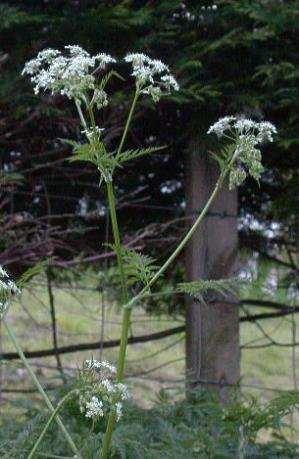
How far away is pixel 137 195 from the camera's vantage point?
3.53 metres

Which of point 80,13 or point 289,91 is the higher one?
point 80,13

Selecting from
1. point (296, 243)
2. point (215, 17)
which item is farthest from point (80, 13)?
point (296, 243)

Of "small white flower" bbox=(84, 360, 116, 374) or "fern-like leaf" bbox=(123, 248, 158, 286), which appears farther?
"fern-like leaf" bbox=(123, 248, 158, 286)

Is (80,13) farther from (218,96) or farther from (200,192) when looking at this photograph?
(200,192)

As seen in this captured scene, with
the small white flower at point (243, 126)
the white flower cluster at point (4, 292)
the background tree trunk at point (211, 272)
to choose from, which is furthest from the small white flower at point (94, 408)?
the background tree trunk at point (211, 272)

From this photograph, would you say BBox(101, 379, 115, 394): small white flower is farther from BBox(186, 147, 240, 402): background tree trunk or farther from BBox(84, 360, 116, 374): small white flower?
BBox(186, 147, 240, 402): background tree trunk

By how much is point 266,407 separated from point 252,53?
1.44 metres

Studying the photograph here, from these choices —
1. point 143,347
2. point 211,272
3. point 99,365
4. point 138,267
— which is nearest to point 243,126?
point 138,267

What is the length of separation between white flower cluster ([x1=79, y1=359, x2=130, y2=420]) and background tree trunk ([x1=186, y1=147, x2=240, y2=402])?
169 centimetres

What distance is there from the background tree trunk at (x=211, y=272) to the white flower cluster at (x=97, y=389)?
1.69 metres

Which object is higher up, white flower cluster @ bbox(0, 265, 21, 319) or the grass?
the grass

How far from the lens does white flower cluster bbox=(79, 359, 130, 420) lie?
1457mm

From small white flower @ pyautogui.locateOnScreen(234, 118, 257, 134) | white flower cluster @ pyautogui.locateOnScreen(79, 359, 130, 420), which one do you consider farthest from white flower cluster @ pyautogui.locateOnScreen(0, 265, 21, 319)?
small white flower @ pyautogui.locateOnScreen(234, 118, 257, 134)

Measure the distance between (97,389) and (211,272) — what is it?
1.80 m
